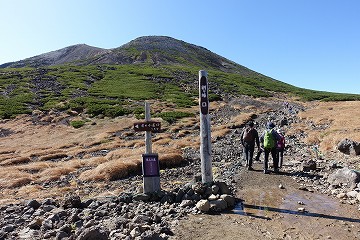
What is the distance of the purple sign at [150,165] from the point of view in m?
11.5

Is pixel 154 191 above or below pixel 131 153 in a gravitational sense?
above

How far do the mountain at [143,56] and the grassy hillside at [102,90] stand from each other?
98.2 ft

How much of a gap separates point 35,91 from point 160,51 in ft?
294

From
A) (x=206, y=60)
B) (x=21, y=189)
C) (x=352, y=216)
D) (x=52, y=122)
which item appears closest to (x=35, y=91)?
(x=52, y=122)

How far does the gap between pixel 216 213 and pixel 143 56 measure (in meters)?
148

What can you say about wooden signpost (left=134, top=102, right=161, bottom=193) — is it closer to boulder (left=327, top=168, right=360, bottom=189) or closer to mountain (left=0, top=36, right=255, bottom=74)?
boulder (left=327, top=168, right=360, bottom=189)

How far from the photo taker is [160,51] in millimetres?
163625

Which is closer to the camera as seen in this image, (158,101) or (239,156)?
(239,156)

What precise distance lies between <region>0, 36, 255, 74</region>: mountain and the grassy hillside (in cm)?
2994

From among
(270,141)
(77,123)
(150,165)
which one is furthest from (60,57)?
(150,165)

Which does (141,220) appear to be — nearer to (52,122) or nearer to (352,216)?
(352,216)

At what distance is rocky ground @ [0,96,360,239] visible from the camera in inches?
334

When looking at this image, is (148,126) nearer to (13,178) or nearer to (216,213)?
(216,213)

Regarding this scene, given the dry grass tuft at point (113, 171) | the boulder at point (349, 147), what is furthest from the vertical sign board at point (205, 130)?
the boulder at point (349, 147)
